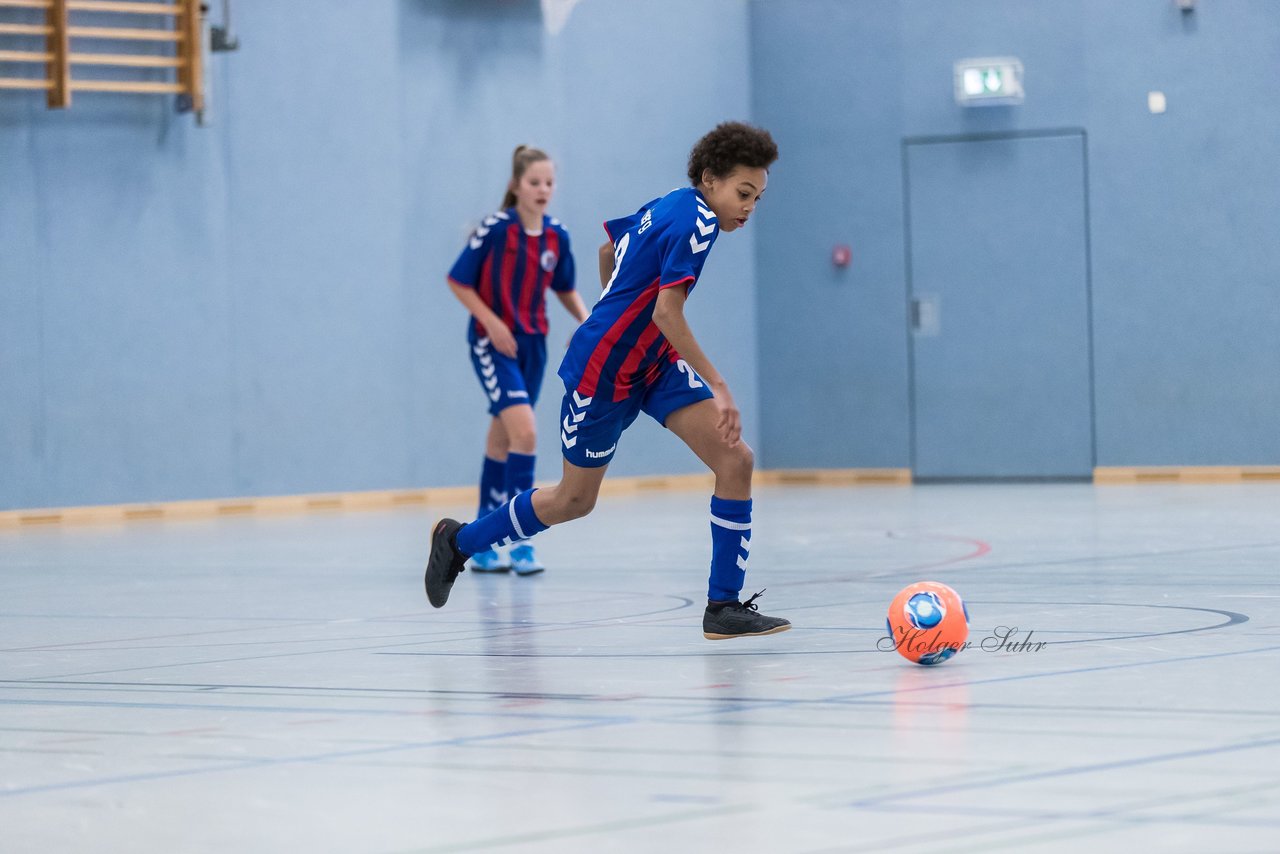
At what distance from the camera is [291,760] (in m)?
3.57

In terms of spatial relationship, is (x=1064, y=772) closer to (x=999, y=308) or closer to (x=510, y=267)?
(x=510, y=267)

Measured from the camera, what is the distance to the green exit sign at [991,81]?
49.3ft

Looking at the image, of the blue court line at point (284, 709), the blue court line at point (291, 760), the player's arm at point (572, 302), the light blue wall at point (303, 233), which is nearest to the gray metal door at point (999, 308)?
the light blue wall at point (303, 233)

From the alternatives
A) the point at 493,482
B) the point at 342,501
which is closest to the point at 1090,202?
the point at 342,501

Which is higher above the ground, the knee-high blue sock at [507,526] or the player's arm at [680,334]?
the player's arm at [680,334]

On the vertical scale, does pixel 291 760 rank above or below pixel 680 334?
below

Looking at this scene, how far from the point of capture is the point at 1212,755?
3.33 meters

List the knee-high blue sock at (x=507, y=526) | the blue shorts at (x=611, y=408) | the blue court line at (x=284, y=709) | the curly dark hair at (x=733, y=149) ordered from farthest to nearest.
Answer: the knee-high blue sock at (x=507, y=526) → the blue shorts at (x=611, y=408) → the curly dark hair at (x=733, y=149) → the blue court line at (x=284, y=709)

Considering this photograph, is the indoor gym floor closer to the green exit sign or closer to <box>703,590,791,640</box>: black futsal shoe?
<box>703,590,791,640</box>: black futsal shoe

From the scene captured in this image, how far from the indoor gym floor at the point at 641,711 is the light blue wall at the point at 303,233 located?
14.9 ft

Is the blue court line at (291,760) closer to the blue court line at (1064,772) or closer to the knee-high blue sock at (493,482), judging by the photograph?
the blue court line at (1064,772)

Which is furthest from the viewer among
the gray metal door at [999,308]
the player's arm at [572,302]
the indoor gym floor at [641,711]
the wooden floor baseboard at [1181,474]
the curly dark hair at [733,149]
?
the gray metal door at [999,308]

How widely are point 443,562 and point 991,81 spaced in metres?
10.0

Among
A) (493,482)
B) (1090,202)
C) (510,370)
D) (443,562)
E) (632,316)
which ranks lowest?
(443,562)
